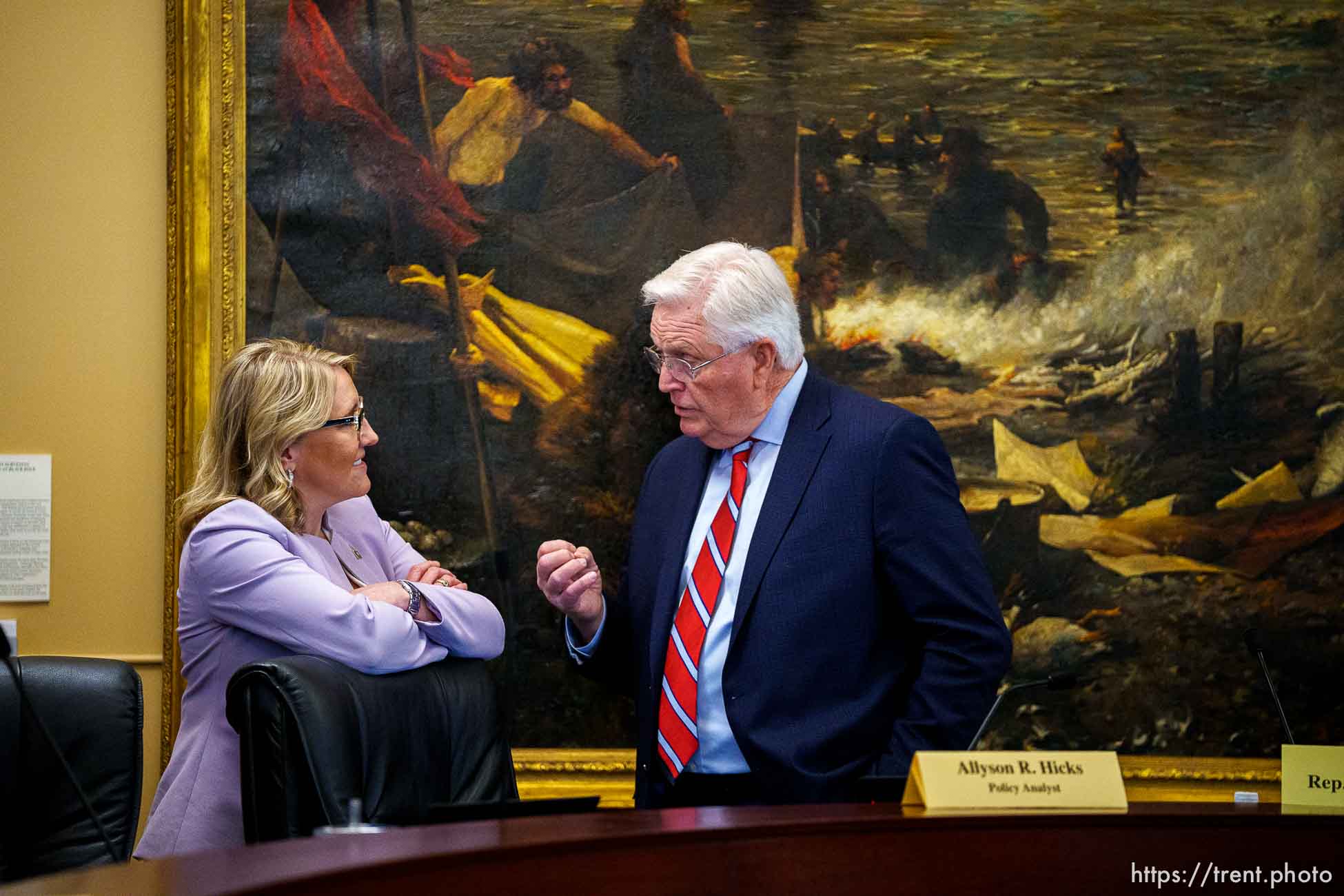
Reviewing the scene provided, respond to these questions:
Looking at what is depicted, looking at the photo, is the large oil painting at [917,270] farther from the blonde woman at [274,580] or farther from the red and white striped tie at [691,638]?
the red and white striped tie at [691,638]

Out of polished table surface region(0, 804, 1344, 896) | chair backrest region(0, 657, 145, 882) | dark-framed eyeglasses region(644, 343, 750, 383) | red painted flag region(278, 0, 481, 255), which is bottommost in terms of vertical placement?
chair backrest region(0, 657, 145, 882)

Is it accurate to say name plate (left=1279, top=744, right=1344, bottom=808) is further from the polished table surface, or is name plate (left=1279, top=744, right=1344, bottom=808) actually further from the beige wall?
the beige wall

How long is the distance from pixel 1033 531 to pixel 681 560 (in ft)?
4.29

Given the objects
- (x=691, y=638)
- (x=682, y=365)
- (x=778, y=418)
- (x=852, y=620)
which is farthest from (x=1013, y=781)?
(x=682, y=365)

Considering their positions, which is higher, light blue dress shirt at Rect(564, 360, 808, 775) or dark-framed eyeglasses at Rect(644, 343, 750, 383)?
dark-framed eyeglasses at Rect(644, 343, 750, 383)

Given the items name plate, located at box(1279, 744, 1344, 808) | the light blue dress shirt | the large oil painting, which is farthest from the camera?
the large oil painting

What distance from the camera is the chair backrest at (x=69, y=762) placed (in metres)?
2.83

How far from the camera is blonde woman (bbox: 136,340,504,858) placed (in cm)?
309

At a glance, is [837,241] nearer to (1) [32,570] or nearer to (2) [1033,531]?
(2) [1033,531]

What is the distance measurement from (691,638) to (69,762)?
1.47 m

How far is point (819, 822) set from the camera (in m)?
2.11

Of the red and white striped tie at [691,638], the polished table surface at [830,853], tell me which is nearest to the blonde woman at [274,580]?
the red and white striped tie at [691,638]

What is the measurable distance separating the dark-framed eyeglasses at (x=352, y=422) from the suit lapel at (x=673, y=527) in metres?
0.85

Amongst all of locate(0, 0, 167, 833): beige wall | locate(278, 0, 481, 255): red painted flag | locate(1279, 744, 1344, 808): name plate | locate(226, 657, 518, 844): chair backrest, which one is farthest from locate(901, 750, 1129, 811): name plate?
locate(0, 0, 167, 833): beige wall
